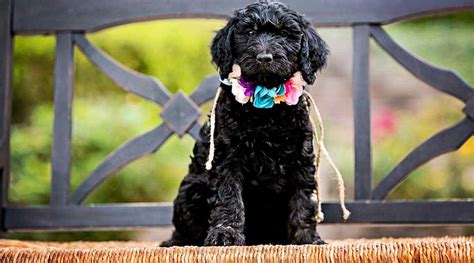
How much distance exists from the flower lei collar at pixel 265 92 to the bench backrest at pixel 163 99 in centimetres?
84

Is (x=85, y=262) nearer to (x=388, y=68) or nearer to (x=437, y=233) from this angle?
(x=437, y=233)

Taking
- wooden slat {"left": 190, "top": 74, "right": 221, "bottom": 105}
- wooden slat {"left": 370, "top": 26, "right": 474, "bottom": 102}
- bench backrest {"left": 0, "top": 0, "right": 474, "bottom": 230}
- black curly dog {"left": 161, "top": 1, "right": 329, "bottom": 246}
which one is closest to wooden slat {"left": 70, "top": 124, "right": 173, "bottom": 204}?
bench backrest {"left": 0, "top": 0, "right": 474, "bottom": 230}

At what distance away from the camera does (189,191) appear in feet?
9.63

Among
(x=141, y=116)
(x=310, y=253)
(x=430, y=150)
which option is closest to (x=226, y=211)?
(x=310, y=253)

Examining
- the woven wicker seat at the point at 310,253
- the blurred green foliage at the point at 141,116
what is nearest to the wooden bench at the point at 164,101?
the woven wicker seat at the point at 310,253

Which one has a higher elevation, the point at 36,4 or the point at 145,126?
the point at 36,4

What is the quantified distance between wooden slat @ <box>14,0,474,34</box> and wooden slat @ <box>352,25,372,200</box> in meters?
A: 0.09

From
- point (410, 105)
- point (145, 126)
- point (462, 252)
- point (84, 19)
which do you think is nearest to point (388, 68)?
point (410, 105)

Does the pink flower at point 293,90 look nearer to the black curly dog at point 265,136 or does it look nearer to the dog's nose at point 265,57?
the black curly dog at point 265,136

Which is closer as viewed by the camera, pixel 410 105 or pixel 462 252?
pixel 462 252

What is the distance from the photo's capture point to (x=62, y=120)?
3596 millimetres

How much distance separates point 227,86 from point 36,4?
50.4 inches

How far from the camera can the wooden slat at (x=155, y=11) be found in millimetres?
3535

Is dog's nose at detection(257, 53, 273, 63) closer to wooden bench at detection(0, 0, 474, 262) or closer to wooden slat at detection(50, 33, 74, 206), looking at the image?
wooden bench at detection(0, 0, 474, 262)
